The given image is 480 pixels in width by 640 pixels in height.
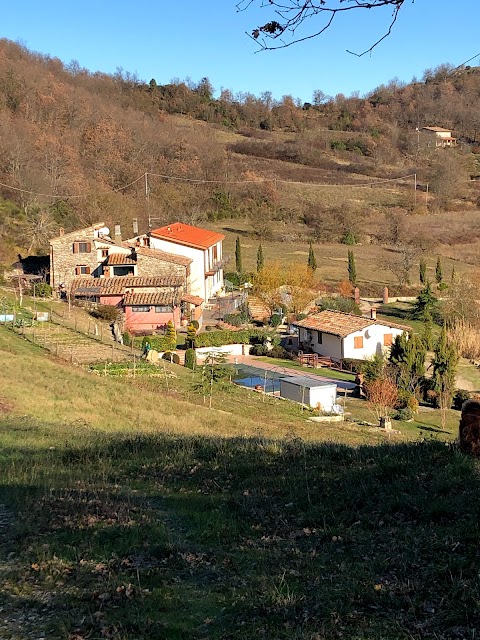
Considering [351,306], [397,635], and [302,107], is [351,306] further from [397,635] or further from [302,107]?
[302,107]

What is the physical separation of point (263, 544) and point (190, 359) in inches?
940

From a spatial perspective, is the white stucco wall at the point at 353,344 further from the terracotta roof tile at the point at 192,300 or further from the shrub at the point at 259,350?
the terracotta roof tile at the point at 192,300

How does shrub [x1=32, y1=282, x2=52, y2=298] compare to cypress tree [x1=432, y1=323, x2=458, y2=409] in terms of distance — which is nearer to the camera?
cypress tree [x1=432, y1=323, x2=458, y2=409]

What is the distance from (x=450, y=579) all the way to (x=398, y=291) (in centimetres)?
4597

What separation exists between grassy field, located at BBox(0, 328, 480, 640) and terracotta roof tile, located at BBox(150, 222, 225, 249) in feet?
105

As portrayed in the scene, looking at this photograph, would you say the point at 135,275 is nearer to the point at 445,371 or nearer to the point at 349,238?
the point at 445,371

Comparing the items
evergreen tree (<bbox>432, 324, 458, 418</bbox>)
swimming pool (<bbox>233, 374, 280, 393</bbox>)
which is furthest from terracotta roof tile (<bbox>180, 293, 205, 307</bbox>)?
evergreen tree (<bbox>432, 324, 458, 418</bbox>)

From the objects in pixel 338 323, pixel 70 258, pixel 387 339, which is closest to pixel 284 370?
pixel 338 323

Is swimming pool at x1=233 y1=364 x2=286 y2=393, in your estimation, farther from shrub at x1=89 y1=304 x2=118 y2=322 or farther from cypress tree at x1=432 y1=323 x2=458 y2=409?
shrub at x1=89 y1=304 x2=118 y2=322

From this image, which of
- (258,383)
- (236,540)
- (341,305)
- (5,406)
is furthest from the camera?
(341,305)

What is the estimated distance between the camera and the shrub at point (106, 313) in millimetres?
35750

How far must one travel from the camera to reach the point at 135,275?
127ft

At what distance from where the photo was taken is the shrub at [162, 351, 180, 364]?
3091 centimetres

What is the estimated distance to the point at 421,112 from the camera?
13088 cm
